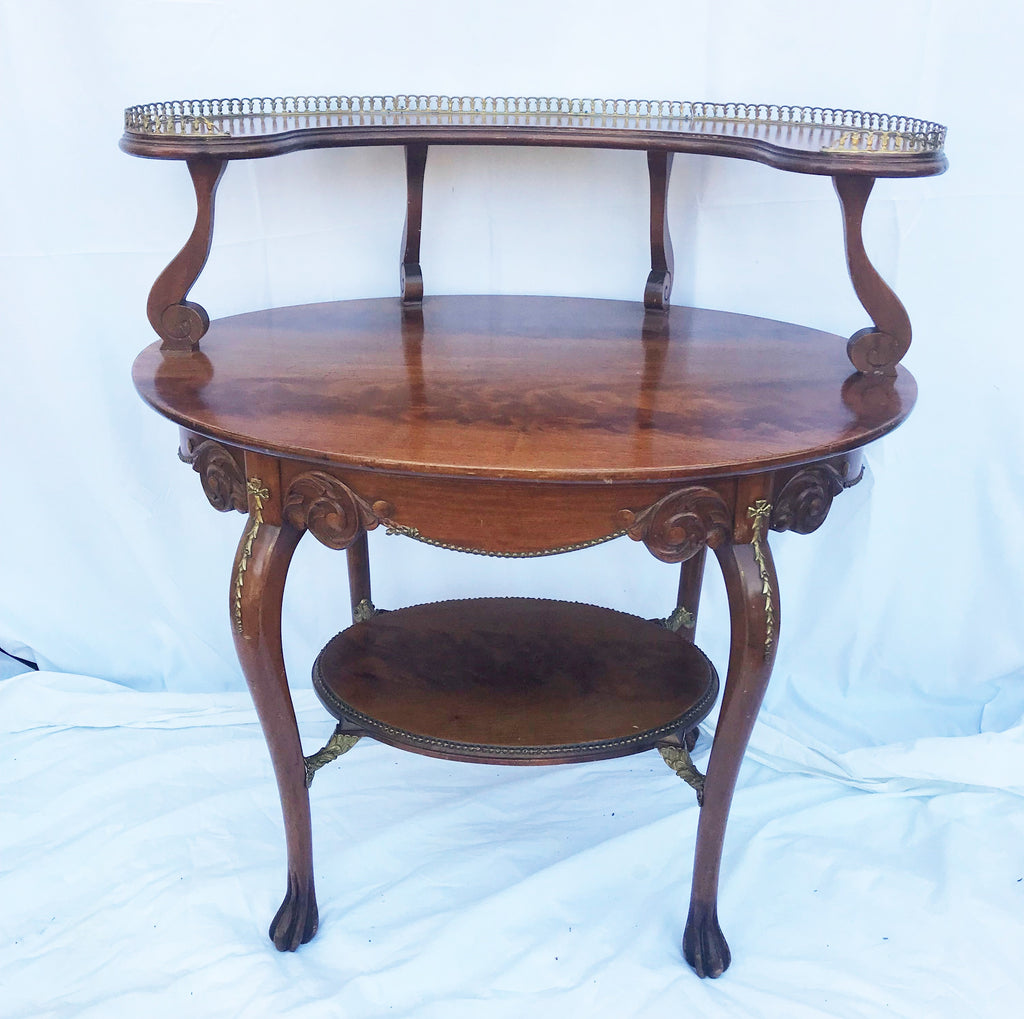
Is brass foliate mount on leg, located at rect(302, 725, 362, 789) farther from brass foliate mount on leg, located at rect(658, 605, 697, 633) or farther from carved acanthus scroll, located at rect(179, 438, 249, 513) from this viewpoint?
brass foliate mount on leg, located at rect(658, 605, 697, 633)

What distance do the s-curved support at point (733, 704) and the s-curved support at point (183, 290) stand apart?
33.7 inches

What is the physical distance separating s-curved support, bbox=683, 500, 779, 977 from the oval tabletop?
0.54ft

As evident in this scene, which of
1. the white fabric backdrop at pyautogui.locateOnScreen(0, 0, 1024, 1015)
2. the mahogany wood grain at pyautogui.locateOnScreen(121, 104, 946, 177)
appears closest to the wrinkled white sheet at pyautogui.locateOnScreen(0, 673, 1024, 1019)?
the white fabric backdrop at pyautogui.locateOnScreen(0, 0, 1024, 1015)

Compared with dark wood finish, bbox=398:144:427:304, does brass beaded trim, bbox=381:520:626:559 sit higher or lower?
lower

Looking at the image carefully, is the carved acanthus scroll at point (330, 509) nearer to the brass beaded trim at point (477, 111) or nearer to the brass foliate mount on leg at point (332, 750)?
the brass foliate mount on leg at point (332, 750)

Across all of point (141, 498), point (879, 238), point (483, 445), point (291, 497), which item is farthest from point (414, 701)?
point (879, 238)

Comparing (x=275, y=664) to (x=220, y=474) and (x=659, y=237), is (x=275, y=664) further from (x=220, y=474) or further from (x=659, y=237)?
(x=659, y=237)

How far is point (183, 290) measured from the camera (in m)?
1.67

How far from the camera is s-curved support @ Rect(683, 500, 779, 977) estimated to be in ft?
4.67

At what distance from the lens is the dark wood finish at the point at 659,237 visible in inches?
75.9

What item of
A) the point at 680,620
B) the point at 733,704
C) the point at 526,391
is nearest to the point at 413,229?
the point at 526,391

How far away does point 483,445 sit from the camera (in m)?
1.31

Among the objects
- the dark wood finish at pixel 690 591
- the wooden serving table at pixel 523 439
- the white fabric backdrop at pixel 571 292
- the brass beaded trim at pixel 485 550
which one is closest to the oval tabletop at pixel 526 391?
the wooden serving table at pixel 523 439

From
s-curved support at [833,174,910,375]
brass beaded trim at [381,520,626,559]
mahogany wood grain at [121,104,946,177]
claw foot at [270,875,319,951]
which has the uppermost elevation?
mahogany wood grain at [121,104,946,177]
